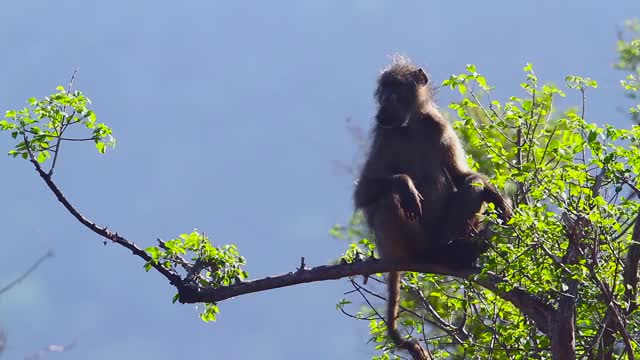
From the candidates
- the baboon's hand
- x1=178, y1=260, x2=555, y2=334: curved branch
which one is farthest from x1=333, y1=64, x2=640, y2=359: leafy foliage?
the baboon's hand

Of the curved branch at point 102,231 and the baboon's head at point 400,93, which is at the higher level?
the baboon's head at point 400,93

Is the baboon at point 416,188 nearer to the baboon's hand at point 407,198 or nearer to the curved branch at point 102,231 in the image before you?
the baboon's hand at point 407,198

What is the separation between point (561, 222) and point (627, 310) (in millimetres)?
983

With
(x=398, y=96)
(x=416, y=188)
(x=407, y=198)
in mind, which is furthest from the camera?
(x=398, y=96)

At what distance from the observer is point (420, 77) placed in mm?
10125

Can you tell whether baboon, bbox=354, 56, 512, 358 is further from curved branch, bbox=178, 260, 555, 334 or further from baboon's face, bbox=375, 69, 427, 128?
curved branch, bbox=178, 260, 555, 334

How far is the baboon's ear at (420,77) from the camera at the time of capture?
10.1m

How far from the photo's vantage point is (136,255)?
24.1 feet

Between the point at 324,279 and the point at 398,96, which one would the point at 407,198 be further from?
the point at 398,96

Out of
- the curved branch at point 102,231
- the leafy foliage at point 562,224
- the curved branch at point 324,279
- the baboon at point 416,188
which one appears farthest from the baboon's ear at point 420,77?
the curved branch at point 102,231

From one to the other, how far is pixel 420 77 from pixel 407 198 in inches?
80.3

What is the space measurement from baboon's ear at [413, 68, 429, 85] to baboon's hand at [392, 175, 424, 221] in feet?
5.93

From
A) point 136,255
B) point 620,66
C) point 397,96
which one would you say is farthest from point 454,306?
point 620,66

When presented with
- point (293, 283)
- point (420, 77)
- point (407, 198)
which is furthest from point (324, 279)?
point (420, 77)
